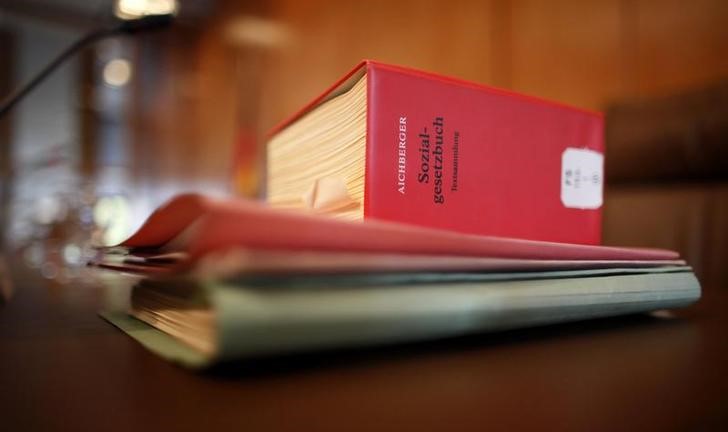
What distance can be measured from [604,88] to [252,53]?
2.22m

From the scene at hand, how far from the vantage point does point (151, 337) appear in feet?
0.84

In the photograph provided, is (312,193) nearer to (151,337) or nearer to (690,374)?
(151,337)

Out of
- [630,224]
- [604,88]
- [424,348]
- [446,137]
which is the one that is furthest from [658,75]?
[424,348]

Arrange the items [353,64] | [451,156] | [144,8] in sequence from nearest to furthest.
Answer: [451,156] → [144,8] → [353,64]

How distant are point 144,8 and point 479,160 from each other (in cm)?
43

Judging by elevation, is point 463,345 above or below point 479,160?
below

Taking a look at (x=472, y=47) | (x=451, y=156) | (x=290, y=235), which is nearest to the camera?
(x=290, y=235)

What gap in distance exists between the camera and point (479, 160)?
326mm

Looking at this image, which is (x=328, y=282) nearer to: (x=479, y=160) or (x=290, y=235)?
(x=290, y=235)

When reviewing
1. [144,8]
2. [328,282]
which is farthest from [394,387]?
[144,8]

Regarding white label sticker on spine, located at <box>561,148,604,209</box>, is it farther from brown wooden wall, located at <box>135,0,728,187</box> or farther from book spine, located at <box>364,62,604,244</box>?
brown wooden wall, located at <box>135,0,728,187</box>

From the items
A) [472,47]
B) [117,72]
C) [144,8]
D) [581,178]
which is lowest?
[581,178]

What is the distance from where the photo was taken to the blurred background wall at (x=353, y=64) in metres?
0.90

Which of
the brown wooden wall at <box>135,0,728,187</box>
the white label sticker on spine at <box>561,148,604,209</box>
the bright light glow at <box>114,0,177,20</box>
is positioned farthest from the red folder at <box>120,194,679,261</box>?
the brown wooden wall at <box>135,0,728,187</box>
